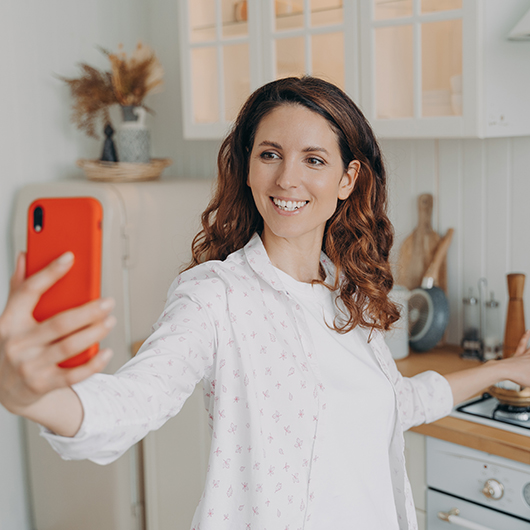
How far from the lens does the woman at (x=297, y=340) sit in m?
1.07

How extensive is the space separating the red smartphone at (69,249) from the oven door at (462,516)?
50.5 inches

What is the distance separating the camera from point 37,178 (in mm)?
2439

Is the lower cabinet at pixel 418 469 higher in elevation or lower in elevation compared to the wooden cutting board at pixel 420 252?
lower

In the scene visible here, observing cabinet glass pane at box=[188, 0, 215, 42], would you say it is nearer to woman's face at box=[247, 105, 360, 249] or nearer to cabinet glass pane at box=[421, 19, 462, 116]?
cabinet glass pane at box=[421, 19, 462, 116]

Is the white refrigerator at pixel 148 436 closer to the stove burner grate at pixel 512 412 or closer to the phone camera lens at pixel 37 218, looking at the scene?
the stove burner grate at pixel 512 412

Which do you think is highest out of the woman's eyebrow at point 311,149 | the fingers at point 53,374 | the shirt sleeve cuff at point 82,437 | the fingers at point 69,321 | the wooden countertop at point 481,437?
the woman's eyebrow at point 311,149

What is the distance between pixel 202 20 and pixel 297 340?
148 cm

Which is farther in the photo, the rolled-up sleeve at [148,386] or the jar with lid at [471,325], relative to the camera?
the jar with lid at [471,325]

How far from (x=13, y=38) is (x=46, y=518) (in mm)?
1739

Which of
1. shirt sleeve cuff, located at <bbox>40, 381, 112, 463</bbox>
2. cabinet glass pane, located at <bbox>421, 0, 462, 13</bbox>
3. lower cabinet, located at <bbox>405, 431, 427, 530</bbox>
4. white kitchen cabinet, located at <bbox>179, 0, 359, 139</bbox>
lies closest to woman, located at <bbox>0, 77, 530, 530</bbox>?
shirt sleeve cuff, located at <bbox>40, 381, 112, 463</bbox>

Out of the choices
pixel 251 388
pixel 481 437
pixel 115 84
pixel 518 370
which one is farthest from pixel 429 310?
pixel 115 84

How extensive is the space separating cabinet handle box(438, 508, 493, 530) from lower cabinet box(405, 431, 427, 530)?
0.22ft

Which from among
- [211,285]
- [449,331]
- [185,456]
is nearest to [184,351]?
[211,285]

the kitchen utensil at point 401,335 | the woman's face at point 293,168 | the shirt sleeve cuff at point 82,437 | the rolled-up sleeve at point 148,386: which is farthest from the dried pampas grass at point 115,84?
the shirt sleeve cuff at point 82,437
